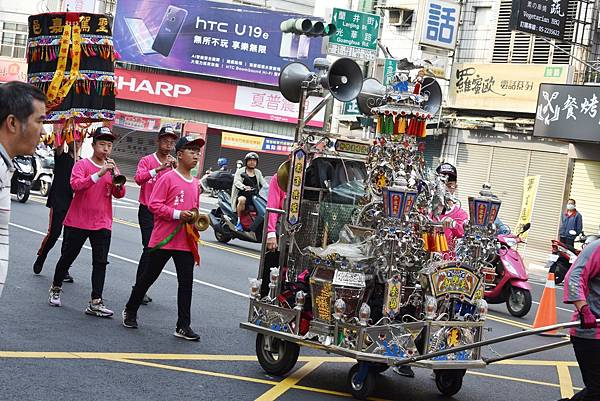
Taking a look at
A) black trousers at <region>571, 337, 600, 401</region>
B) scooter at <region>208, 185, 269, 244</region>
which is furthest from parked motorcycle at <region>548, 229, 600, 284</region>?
black trousers at <region>571, 337, 600, 401</region>

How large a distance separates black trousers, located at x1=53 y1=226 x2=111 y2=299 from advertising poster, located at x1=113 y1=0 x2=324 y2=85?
120 feet

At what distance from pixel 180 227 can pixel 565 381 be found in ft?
13.1

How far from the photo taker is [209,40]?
153 feet

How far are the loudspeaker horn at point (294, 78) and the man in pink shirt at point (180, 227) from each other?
104 cm

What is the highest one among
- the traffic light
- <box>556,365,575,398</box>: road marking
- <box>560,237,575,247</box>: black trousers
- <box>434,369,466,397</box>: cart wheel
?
the traffic light

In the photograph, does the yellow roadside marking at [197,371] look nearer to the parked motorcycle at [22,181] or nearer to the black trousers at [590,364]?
the black trousers at [590,364]

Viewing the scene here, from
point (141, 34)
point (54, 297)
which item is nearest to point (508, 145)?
point (54, 297)

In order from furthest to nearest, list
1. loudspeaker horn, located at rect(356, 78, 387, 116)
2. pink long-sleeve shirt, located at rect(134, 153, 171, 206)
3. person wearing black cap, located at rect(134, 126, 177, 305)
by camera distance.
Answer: pink long-sleeve shirt, located at rect(134, 153, 171, 206) < person wearing black cap, located at rect(134, 126, 177, 305) < loudspeaker horn, located at rect(356, 78, 387, 116)

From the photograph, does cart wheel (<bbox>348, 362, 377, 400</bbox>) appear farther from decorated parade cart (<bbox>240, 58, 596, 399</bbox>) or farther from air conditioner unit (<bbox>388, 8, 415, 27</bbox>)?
air conditioner unit (<bbox>388, 8, 415, 27</bbox>)

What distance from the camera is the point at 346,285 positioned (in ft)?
26.3

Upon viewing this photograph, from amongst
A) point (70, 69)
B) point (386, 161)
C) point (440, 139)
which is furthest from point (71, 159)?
point (440, 139)

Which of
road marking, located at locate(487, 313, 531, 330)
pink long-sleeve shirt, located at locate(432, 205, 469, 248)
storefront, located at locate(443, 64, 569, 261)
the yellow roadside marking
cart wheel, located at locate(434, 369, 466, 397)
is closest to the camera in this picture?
the yellow roadside marking

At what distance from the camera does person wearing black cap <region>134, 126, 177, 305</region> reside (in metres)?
10.8

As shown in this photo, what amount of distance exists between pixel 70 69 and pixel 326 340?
4.70 m
